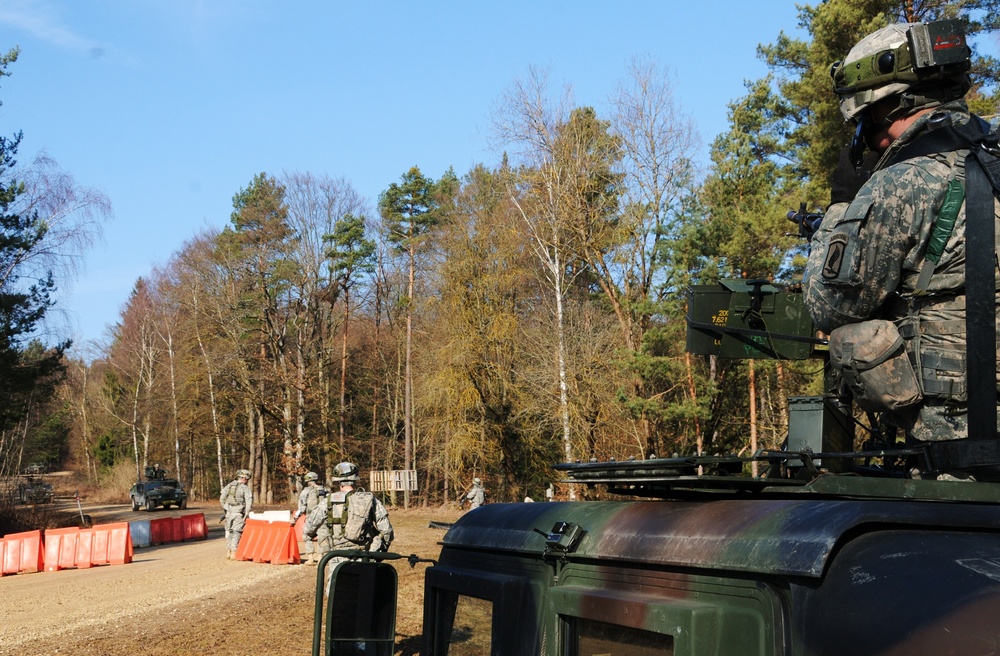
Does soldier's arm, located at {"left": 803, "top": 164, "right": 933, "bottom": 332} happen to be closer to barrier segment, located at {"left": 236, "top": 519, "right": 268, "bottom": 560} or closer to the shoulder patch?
the shoulder patch

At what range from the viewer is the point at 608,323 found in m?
36.8

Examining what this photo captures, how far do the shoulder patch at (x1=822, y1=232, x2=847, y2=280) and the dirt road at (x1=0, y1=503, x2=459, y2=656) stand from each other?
33.2 ft

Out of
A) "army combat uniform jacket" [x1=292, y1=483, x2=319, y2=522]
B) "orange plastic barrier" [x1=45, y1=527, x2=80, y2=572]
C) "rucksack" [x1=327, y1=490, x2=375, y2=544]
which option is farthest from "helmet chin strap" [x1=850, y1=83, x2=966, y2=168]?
"orange plastic barrier" [x1=45, y1=527, x2=80, y2=572]

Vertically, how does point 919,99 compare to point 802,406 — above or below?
above

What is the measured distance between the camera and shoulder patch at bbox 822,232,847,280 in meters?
2.75

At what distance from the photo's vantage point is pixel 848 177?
10.9 feet

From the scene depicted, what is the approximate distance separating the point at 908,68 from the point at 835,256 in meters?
0.61

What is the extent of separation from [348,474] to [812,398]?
1015cm

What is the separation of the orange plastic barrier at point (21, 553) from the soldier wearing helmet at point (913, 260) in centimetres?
2115

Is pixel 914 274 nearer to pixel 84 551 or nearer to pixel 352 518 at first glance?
pixel 352 518

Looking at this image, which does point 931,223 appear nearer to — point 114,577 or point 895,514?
point 895,514

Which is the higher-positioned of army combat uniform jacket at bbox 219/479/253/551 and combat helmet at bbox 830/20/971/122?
combat helmet at bbox 830/20/971/122

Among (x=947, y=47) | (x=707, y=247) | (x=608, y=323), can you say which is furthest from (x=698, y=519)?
(x=608, y=323)

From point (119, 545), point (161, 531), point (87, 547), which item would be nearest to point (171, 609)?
point (87, 547)
